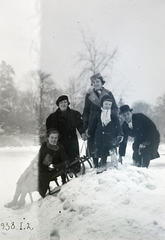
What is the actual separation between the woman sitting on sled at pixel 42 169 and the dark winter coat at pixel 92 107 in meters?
0.46

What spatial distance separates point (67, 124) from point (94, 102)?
1.69 feet

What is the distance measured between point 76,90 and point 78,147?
2.84 feet

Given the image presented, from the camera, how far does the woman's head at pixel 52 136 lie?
3.11m

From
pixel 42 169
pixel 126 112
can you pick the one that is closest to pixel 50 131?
pixel 42 169

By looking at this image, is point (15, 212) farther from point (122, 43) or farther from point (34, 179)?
point (122, 43)

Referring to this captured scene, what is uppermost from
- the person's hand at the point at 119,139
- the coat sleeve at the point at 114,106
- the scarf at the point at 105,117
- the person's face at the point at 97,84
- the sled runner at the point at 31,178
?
the person's face at the point at 97,84

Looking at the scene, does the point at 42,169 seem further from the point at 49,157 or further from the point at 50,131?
the point at 50,131

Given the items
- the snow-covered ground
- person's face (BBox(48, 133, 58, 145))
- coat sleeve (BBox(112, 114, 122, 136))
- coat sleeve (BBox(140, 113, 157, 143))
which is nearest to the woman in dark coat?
person's face (BBox(48, 133, 58, 145))

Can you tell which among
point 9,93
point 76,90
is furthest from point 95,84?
point 9,93

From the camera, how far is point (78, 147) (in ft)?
10.9

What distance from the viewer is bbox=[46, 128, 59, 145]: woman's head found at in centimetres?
311

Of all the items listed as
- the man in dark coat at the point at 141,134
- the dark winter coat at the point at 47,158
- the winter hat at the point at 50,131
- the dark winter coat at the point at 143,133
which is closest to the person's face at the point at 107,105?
the man in dark coat at the point at 141,134

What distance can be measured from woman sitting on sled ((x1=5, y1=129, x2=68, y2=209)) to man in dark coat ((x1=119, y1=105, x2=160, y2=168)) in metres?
1.01

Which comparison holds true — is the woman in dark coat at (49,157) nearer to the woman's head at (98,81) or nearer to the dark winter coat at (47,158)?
the dark winter coat at (47,158)
